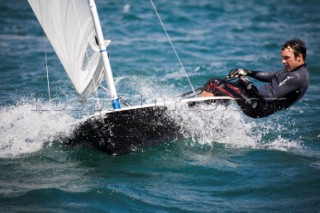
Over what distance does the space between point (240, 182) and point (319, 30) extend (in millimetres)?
12132

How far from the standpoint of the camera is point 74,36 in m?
6.12

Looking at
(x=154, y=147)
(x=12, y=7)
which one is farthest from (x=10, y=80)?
(x=12, y=7)

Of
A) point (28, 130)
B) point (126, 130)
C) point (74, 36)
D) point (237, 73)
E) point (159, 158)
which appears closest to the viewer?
point (126, 130)

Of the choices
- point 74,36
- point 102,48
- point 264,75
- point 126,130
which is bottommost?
point 126,130

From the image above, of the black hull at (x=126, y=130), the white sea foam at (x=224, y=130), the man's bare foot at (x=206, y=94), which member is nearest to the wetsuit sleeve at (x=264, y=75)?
the white sea foam at (x=224, y=130)

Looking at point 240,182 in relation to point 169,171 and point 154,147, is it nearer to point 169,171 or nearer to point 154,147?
point 169,171

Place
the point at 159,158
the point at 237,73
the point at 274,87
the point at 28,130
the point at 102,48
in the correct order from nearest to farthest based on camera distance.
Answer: the point at 102,48 < the point at 274,87 < the point at 159,158 < the point at 237,73 < the point at 28,130

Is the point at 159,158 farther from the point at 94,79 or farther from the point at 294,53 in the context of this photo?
the point at 294,53

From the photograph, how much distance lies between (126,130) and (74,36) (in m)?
1.56

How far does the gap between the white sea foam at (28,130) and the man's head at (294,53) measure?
288cm

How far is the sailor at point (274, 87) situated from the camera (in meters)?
5.62

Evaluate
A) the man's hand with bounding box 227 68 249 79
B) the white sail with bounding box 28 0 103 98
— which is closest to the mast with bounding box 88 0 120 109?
the white sail with bounding box 28 0 103 98

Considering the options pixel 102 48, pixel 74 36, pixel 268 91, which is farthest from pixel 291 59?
pixel 74 36

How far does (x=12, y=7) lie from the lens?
835 inches
